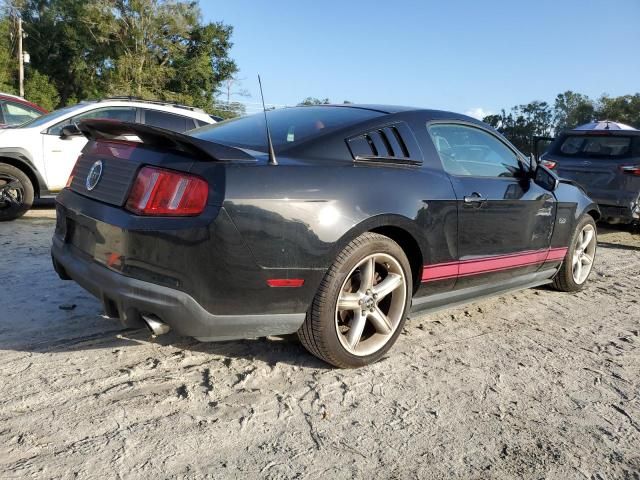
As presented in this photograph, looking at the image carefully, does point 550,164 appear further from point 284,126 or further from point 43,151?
point 43,151

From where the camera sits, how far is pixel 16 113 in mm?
9211

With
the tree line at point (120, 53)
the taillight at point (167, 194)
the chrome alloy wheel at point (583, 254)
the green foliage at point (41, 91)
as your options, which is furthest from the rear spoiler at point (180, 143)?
the green foliage at point (41, 91)

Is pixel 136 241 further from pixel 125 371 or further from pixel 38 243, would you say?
pixel 38 243

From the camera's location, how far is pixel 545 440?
2439 mm

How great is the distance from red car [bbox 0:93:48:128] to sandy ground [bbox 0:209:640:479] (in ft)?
21.1

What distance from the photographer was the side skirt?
3393mm

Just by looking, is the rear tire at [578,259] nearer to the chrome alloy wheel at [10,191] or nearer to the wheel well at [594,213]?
the wheel well at [594,213]

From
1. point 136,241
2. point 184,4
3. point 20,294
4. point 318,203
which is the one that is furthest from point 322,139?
point 184,4

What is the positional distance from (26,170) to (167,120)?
79.0 inches

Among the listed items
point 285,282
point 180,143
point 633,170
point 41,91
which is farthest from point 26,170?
point 41,91

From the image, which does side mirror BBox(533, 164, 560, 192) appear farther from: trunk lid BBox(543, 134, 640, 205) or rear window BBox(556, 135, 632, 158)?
rear window BBox(556, 135, 632, 158)

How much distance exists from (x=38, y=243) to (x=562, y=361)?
195 inches

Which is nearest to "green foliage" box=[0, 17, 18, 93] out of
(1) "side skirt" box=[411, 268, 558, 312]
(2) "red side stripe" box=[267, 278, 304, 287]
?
(1) "side skirt" box=[411, 268, 558, 312]

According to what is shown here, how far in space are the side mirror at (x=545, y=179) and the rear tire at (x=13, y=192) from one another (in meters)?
6.08
